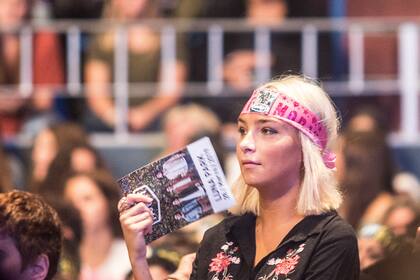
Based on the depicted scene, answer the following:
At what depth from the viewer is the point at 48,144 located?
7.34 metres

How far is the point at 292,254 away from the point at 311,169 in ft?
0.86

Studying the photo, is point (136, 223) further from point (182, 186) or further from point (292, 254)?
point (292, 254)

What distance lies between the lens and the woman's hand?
376 centimetres

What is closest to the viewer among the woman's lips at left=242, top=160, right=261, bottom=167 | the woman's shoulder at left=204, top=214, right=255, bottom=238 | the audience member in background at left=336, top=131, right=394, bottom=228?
the woman's lips at left=242, top=160, right=261, bottom=167

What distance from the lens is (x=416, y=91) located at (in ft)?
25.5

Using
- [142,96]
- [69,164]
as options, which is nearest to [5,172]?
[69,164]

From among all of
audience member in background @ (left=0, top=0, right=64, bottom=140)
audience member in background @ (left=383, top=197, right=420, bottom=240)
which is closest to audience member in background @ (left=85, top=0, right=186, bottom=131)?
audience member in background @ (left=0, top=0, right=64, bottom=140)

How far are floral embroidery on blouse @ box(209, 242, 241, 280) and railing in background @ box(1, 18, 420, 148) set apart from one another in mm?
3915

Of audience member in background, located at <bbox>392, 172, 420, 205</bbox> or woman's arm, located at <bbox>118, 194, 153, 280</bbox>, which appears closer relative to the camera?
woman's arm, located at <bbox>118, 194, 153, 280</bbox>

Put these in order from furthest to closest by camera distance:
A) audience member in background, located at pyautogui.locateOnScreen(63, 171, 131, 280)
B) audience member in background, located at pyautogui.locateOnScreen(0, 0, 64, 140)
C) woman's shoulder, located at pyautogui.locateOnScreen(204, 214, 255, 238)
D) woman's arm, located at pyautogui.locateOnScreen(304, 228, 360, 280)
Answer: audience member in background, located at pyautogui.locateOnScreen(0, 0, 64, 140) < audience member in background, located at pyautogui.locateOnScreen(63, 171, 131, 280) < woman's shoulder, located at pyautogui.locateOnScreen(204, 214, 255, 238) < woman's arm, located at pyautogui.locateOnScreen(304, 228, 360, 280)

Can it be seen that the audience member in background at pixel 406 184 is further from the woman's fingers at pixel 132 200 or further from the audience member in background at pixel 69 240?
the woman's fingers at pixel 132 200

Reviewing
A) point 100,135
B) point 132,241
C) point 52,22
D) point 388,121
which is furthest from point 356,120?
point 132,241

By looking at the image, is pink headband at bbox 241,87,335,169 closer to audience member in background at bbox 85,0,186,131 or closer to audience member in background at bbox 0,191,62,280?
audience member in background at bbox 0,191,62,280

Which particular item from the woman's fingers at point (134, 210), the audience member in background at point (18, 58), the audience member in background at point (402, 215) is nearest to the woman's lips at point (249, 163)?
the woman's fingers at point (134, 210)
